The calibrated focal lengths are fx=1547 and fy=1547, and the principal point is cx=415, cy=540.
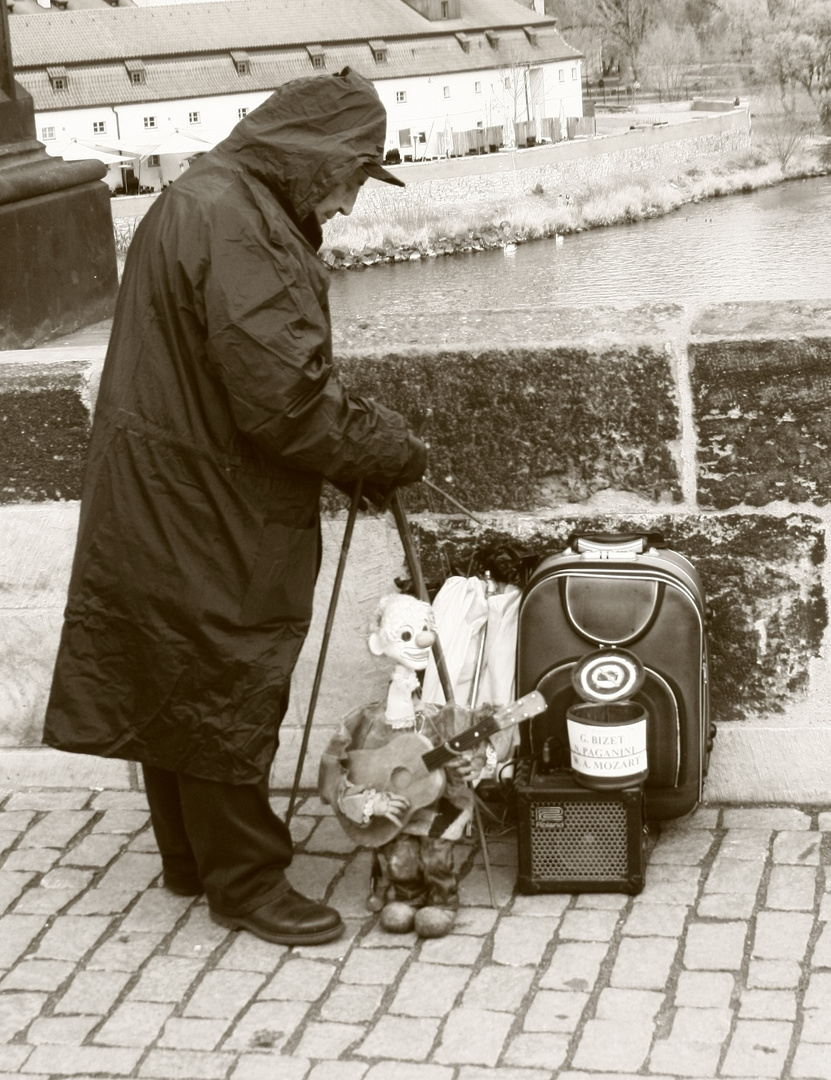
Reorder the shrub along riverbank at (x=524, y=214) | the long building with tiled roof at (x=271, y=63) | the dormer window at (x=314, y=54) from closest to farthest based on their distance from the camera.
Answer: the shrub along riverbank at (x=524, y=214)
the long building with tiled roof at (x=271, y=63)
the dormer window at (x=314, y=54)

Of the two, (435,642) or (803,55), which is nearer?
(435,642)

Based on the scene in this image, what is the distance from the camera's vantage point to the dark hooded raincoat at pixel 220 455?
8.41 ft

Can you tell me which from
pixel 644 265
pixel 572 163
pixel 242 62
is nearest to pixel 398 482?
pixel 644 265

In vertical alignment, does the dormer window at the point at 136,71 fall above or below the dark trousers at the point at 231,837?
below

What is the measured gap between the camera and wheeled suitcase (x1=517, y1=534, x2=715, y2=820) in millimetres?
3008

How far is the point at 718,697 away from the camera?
11.0 feet

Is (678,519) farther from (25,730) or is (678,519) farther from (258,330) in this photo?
(25,730)

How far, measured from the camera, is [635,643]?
3016 millimetres

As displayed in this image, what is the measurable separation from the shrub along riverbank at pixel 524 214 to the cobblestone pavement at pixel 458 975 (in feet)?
151

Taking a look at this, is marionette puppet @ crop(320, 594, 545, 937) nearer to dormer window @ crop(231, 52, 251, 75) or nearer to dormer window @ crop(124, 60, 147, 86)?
dormer window @ crop(124, 60, 147, 86)

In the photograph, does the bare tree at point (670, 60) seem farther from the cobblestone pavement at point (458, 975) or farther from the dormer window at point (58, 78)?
the cobblestone pavement at point (458, 975)

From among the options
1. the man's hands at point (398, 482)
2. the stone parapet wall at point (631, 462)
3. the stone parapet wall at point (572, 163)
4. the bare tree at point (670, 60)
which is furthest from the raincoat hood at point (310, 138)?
the bare tree at point (670, 60)

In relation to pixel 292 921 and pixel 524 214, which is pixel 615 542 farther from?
pixel 524 214

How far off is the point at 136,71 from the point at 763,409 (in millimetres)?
69739
